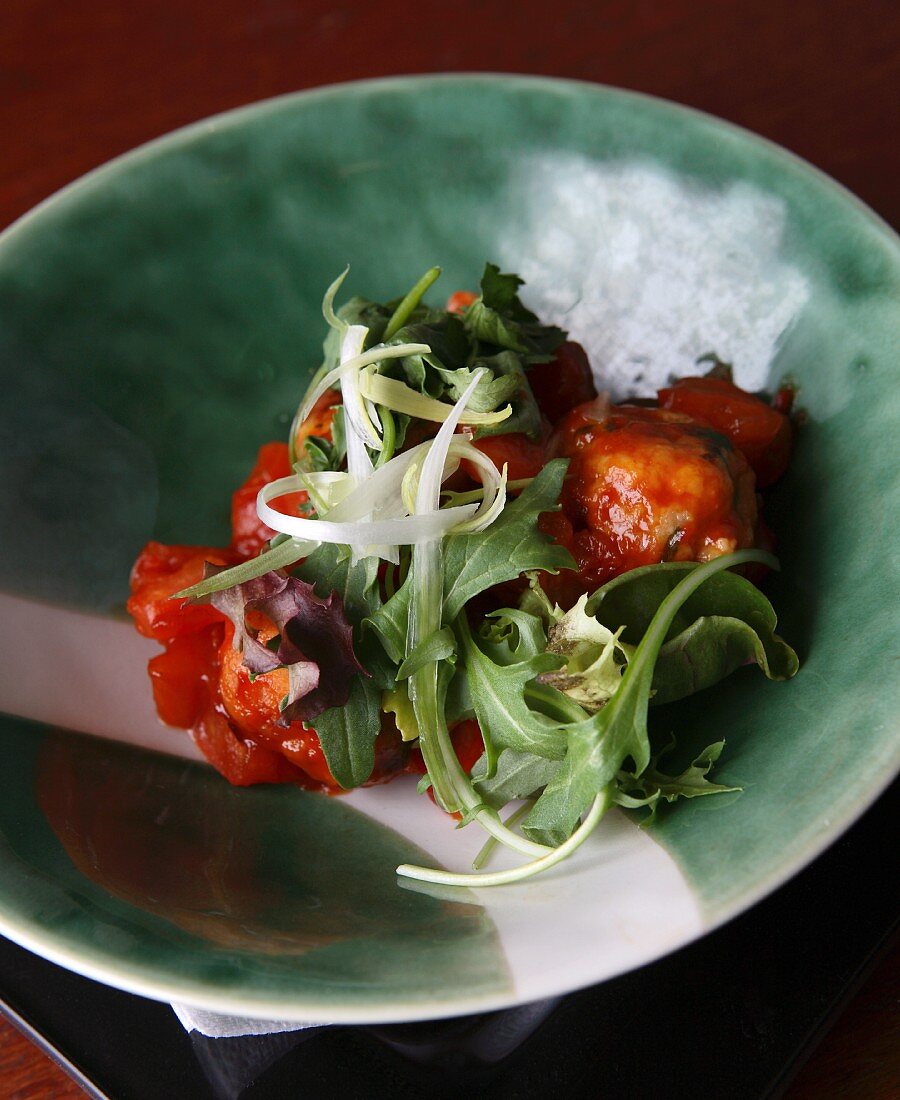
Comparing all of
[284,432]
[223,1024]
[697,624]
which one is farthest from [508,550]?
[284,432]

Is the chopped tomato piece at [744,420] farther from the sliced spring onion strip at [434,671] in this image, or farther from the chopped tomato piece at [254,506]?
the chopped tomato piece at [254,506]

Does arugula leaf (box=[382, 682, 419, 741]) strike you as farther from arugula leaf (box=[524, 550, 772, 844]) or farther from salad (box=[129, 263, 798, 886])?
arugula leaf (box=[524, 550, 772, 844])

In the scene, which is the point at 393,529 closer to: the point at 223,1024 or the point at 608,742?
the point at 608,742

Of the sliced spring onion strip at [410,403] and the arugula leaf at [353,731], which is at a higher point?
the sliced spring onion strip at [410,403]

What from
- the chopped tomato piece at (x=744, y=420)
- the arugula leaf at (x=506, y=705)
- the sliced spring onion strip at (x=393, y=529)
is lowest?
the arugula leaf at (x=506, y=705)

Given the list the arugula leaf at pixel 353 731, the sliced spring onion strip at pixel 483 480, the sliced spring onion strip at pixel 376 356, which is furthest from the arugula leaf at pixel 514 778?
the sliced spring onion strip at pixel 376 356

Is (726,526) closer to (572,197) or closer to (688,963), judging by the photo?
(688,963)

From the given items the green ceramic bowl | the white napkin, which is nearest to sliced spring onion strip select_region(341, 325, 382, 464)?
the green ceramic bowl
